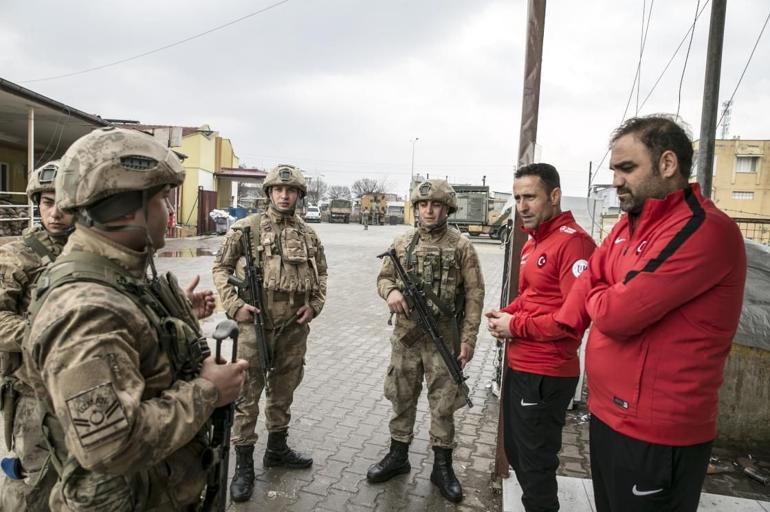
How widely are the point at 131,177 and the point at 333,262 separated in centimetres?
1410

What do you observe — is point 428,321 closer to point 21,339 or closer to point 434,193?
point 434,193

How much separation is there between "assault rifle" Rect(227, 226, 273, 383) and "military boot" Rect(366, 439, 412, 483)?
1.01 m

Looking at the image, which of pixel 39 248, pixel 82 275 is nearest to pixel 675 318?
pixel 82 275

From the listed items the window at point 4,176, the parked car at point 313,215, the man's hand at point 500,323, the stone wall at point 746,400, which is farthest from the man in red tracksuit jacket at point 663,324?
the parked car at point 313,215

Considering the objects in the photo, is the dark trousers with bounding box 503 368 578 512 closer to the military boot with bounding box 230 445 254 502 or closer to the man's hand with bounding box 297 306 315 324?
the man's hand with bounding box 297 306 315 324

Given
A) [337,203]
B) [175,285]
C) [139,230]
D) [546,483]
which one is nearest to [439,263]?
[546,483]

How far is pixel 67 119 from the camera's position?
11773mm

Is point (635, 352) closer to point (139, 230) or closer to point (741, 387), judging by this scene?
point (139, 230)

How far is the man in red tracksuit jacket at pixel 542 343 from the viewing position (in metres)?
2.54

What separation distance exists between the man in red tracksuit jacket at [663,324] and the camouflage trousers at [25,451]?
2282 mm

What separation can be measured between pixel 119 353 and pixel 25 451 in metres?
1.32

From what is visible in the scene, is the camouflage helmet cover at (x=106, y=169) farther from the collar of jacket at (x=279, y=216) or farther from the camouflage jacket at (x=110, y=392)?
the collar of jacket at (x=279, y=216)

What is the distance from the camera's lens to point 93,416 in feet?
4.10

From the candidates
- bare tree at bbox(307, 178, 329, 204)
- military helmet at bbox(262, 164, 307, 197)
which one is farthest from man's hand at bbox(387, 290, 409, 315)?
bare tree at bbox(307, 178, 329, 204)
